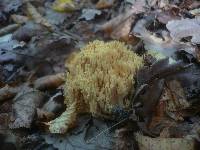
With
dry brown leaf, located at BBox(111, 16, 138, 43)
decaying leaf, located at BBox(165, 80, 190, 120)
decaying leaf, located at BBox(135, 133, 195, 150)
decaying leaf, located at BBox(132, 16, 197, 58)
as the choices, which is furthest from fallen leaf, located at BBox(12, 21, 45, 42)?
decaying leaf, located at BBox(135, 133, 195, 150)

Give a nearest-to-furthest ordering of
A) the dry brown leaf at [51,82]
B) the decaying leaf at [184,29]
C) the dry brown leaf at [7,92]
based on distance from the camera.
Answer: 1. the dry brown leaf at [7,92]
2. the dry brown leaf at [51,82]
3. the decaying leaf at [184,29]

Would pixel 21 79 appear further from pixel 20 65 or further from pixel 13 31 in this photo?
pixel 13 31

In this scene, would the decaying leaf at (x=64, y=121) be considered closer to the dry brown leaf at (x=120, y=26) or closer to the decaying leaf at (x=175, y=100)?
the decaying leaf at (x=175, y=100)

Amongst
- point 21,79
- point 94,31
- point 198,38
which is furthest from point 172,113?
point 94,31

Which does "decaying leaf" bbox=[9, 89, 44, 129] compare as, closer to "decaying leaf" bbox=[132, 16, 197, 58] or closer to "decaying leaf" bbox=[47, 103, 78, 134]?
"decaying leaf" bbox=[47, 103, 78, 134]

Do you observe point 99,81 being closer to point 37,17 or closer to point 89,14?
point 89,14

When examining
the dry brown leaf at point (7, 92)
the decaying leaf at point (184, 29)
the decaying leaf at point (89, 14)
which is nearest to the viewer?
the dry brown leaf at point (7, 92)

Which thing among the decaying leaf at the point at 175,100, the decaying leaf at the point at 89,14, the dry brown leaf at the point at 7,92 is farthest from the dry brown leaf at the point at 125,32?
the dry brown leaf at the point at 7,92
